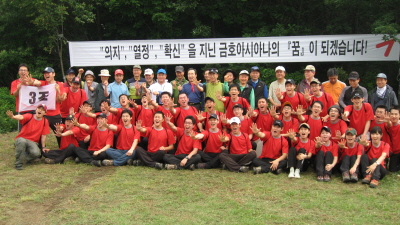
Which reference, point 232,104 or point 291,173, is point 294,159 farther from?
point 232,104

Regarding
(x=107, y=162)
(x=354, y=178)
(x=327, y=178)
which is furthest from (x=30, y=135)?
(x=354, y=178)

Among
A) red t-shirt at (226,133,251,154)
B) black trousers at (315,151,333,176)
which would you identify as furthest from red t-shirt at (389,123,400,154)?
red t-shirt at (226,133,251,154)

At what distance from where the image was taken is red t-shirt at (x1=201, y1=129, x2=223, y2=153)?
26.2 ft

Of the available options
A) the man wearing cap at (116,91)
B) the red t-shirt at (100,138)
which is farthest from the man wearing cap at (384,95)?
the red t-shirt at (100,138)

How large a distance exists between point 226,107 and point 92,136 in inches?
115

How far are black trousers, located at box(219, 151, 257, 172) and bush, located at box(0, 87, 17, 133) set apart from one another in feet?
26.8

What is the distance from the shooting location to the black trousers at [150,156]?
26.1 feet

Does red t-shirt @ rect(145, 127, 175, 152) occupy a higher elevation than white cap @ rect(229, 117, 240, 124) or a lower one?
lower

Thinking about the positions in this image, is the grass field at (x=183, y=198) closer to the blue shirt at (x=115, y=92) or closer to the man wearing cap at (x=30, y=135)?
the man wearing cap at (x=30, y=135)

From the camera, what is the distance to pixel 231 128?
791cm

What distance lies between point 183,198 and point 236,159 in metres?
1.97

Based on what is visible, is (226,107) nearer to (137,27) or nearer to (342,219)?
(342,219)

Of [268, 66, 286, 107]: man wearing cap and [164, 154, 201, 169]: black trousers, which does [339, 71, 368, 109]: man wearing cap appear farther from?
[164, 154, 201, 169]: black trousers

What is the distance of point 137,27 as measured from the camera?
1636 centimetres
